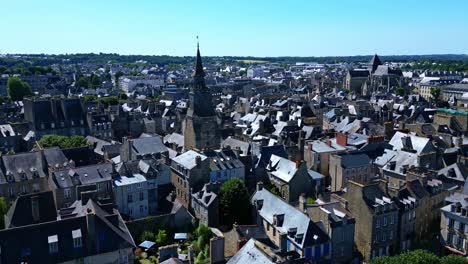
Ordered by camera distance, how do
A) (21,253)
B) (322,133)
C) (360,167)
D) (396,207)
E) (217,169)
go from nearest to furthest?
(21,253) < (396,207) < (217,169) < (360,167) < (322,133)

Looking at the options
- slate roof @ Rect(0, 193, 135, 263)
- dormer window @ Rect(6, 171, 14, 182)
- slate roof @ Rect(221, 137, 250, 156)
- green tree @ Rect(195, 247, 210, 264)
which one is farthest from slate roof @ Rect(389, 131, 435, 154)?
dormer window @ Rect(6, 171, 14, 182)

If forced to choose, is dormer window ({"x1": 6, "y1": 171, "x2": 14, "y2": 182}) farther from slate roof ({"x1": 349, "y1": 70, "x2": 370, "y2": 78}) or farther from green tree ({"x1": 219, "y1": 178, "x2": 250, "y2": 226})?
slate roof ({"x1": 349, "y1": 70, "x2": 370, "y2": 78})

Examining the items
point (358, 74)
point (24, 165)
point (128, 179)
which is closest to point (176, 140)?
point (128, 179)

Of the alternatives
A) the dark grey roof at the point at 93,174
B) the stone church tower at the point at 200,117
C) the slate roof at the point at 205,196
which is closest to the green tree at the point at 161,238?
the slate roof at the point at 205,196

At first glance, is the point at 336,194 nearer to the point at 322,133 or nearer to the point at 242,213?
the point at 242,213

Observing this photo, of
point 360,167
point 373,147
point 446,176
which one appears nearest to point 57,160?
point 360,167

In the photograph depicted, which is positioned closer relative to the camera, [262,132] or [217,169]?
[217,169]
